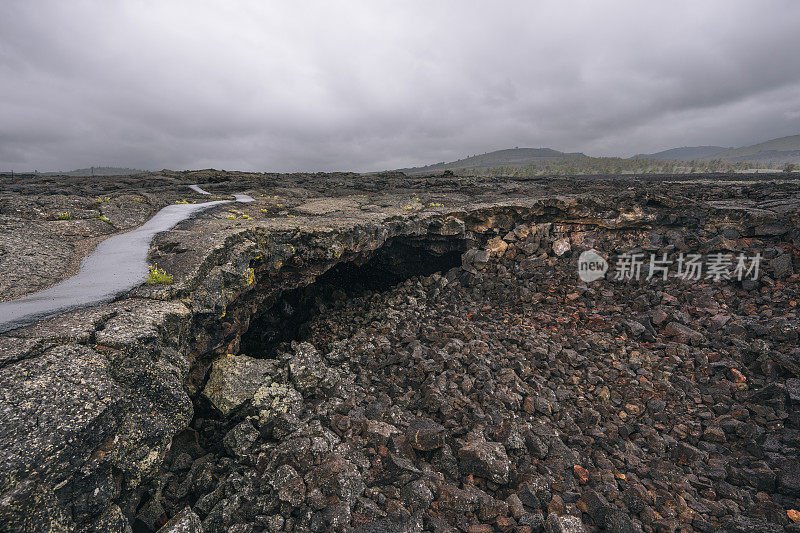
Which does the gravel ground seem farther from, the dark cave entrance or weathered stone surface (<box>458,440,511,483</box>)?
the dark cave entrance

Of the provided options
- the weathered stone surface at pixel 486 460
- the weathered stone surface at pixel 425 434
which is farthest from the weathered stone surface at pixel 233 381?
the weathered stone surface at pixel 486 460

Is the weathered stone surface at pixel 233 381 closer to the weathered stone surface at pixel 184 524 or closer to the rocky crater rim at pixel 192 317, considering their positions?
the rocky crater rim at pixel 192 317

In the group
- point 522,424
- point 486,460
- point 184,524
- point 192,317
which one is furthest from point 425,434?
point 192,317

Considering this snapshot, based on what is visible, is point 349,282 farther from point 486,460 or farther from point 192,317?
point 486,460

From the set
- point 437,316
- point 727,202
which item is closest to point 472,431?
point 437,316

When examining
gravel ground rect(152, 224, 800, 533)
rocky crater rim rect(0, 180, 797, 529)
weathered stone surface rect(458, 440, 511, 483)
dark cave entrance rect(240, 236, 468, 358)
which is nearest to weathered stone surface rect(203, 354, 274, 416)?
gravel ground rect(152, 224, 800, 533)

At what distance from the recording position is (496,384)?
25.9 ft

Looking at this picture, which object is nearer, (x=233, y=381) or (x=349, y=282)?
(x=233, y=381)

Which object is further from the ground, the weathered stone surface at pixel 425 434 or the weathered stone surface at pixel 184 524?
the weathered stone surface at pixel 184 524

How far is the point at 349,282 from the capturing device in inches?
589

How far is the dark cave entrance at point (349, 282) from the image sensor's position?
11492mm

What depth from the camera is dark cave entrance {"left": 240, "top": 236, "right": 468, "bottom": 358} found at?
37.7 ft

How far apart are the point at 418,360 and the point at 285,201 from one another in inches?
474

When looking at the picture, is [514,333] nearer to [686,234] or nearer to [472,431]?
[472,431]
